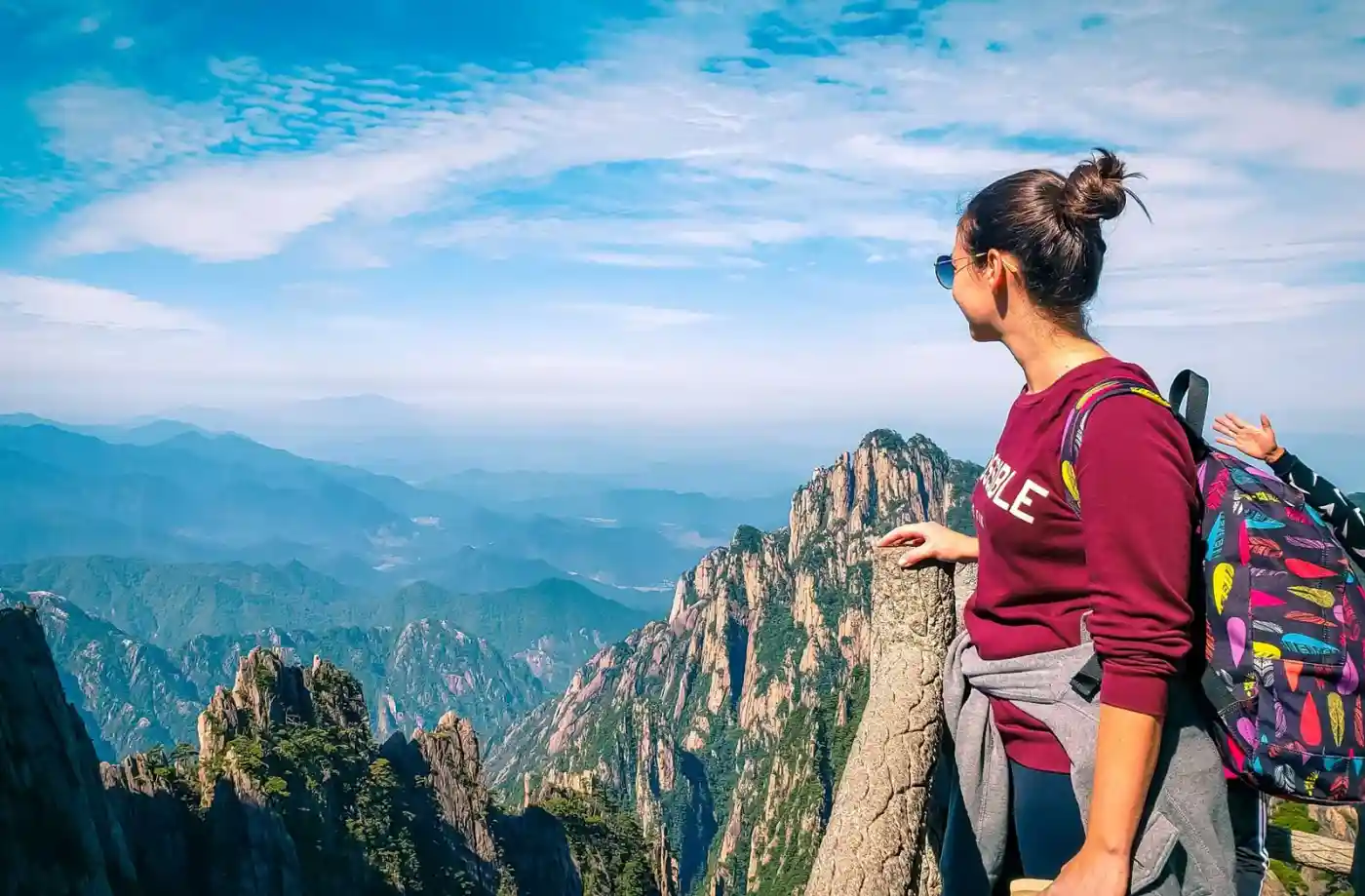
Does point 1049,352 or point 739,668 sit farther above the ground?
point 1049,352

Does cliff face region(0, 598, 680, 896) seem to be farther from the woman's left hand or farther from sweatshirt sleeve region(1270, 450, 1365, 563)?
sweatshirt sleeve region(1270, 450, 1365, 563)

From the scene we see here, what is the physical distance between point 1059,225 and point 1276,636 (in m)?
1.16

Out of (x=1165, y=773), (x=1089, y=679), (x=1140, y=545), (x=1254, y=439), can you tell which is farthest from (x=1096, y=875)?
(x=1254, y=439)

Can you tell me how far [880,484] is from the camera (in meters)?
131

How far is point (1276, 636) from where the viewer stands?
7.07ft

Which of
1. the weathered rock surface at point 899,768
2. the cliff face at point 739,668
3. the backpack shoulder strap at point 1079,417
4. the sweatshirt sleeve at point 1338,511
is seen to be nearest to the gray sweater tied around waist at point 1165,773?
the backpack shoulder strap at point 1079,417

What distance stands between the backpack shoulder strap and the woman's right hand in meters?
1.01

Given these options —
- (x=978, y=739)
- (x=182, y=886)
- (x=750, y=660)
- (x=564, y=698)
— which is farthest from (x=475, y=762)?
(x=564, y=698)

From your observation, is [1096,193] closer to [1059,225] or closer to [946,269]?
[1059,225]

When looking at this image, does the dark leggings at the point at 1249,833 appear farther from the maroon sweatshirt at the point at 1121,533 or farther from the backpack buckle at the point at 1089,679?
the maroon sweatshirt at the point at 1121,533

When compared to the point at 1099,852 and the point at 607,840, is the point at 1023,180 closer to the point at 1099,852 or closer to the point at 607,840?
the point at 1099,852

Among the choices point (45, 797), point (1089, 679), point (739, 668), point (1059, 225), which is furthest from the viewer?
point (739, 668)

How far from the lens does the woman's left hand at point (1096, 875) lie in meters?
2.20

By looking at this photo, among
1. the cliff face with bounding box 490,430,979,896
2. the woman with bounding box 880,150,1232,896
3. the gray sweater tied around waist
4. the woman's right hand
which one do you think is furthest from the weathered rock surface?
the cliff face with bounding box 490,430,979,896
